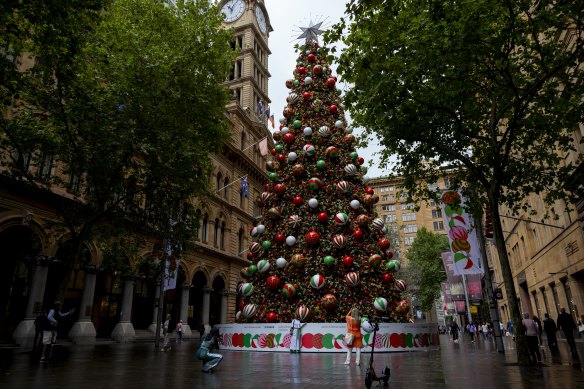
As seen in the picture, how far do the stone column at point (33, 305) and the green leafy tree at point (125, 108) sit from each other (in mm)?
3484

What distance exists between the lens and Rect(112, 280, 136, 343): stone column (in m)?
24.2

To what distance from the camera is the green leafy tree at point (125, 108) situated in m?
14.5

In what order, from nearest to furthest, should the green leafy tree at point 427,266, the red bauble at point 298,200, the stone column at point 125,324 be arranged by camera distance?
the red bauble at point 298,200 → the stone column at point 125,324 → the green leafy tree at point 427,266

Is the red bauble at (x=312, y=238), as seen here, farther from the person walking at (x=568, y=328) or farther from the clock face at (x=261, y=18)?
the clock face at (x=261, y=18)

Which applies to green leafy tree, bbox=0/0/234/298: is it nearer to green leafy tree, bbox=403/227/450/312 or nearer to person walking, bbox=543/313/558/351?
person walking, bbox=543/313/558/351

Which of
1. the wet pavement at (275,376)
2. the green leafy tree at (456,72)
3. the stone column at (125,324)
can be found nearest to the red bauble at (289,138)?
the green leafy tree at (456,72)

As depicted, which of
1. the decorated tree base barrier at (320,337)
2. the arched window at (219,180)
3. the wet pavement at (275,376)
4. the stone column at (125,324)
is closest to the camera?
the wet pavement at (275,376)

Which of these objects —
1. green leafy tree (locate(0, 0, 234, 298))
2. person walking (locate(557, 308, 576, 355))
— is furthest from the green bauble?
person walking (locate(557, 308, 576, 355))

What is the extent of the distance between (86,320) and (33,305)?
3470mm

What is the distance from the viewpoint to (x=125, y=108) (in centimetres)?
1609

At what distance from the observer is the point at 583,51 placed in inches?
413

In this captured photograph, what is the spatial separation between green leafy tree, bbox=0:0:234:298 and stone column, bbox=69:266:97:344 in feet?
17.2

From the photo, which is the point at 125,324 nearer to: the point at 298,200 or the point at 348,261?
the point at 298,200

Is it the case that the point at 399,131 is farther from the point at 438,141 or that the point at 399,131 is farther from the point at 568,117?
the point at 568,117
